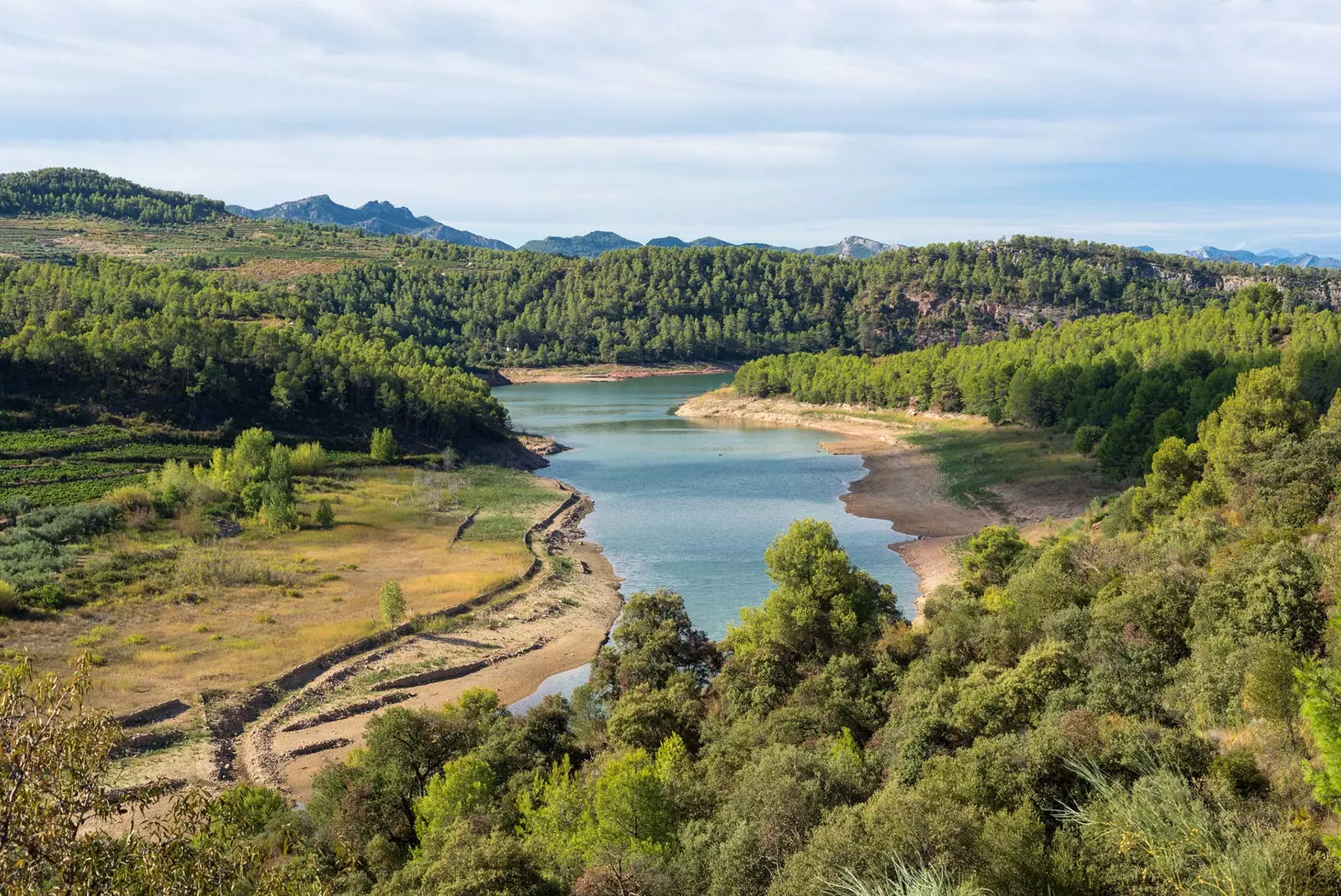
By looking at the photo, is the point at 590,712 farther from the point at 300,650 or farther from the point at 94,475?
the point at 94,475

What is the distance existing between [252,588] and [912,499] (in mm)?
52698

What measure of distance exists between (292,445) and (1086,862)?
86.5m

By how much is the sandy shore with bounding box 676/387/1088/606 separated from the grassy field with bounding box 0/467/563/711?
25828 mm

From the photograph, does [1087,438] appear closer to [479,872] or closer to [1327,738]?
[1327,738]

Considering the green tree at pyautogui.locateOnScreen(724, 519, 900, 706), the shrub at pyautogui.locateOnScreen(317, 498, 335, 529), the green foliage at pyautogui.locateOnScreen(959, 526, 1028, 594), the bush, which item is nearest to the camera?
the green tree at pyautogui.locateOnScreen(724, 519, 900, 706)

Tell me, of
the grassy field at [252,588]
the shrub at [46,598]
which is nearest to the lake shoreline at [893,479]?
the grassy field at [252,588]

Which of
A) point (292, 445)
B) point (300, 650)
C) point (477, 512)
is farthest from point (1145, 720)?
point (292, 445)

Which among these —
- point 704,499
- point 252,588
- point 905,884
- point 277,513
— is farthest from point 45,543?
point 905,884

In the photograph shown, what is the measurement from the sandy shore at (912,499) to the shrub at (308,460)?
46.1 metres

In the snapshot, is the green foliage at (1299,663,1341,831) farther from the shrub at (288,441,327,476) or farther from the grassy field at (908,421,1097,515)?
the shrub at (288,441,327,476)

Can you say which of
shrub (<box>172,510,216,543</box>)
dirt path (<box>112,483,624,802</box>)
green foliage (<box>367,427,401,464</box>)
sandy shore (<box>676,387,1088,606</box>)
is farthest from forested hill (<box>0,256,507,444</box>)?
dirt path (<box>112,483,624,802</box>)

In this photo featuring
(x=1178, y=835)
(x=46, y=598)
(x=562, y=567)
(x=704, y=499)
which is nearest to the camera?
(x=1178, y=835)

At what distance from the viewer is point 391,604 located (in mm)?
48656

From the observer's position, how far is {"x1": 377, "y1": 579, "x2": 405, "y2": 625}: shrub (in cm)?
4862
